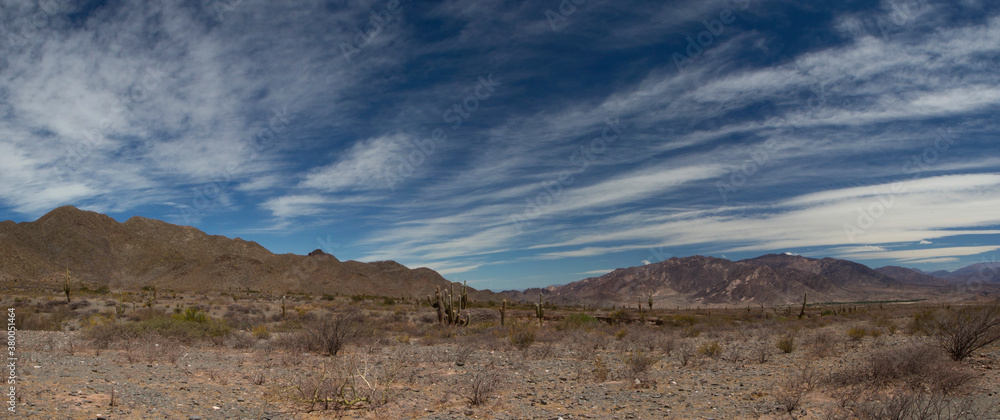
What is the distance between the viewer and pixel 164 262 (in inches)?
3300

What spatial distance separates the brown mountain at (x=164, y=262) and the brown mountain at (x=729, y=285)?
54.6 metres

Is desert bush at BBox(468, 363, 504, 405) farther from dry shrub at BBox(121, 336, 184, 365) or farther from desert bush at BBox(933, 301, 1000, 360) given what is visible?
desert bush at BBox(933, 301, 1000, 360)

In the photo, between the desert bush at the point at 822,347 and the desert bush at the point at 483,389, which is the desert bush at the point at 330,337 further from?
the desert bush at the point at 822,347

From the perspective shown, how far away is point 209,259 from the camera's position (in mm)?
89438

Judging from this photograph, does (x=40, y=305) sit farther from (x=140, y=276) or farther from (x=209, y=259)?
(x=209, y=259)

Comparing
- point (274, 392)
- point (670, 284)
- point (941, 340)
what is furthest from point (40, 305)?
point (670, 284)

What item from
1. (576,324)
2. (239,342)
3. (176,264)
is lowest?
(576,324)

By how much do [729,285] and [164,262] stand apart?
143726 mm

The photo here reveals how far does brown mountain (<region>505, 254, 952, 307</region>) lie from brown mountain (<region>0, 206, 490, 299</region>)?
54.6 meters

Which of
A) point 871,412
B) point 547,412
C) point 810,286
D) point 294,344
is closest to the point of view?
point 871,412

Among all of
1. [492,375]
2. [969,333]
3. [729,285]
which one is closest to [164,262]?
[492,375]

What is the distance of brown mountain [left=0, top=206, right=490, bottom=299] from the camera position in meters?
73.4

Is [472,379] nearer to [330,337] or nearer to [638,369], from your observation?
[638,369]

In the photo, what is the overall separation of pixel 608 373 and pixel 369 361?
622 centimetres
